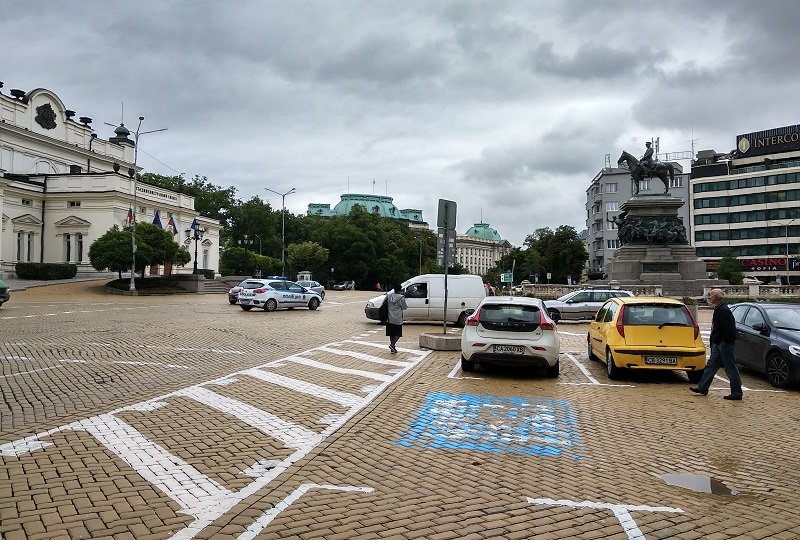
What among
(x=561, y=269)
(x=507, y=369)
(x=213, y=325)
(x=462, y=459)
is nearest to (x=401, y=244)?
(x=561, y=269)

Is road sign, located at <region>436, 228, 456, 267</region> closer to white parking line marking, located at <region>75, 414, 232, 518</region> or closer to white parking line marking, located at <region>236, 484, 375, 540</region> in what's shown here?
white parking line marking, located at <region>75, 414, 232, 518</region>

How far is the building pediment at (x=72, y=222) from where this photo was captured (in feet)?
192

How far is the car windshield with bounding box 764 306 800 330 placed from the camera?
11.5 meters

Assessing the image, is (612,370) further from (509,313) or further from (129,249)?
(129,249)

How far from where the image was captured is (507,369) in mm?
12945

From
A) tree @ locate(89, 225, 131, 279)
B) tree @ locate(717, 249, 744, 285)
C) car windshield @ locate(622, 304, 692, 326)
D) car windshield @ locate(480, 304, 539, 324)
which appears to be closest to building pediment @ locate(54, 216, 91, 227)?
tree @ locate(89, 225, 131, 279)

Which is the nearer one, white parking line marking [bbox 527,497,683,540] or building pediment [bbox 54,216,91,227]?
white parking line marking [bbox 527,497,683,540]

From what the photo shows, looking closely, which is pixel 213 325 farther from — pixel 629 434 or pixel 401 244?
pixel 401 244

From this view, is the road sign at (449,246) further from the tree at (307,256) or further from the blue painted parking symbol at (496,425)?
the tree at (307,256)

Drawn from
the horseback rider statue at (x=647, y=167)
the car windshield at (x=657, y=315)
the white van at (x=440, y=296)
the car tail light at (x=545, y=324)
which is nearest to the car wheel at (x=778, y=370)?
the car windshield at (x=657, y=315)

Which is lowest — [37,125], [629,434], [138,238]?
[629,434]

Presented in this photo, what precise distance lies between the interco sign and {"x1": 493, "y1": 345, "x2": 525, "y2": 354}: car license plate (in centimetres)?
9015

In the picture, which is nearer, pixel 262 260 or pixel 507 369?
pixel 507 369

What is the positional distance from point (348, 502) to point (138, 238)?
48171 millimetres
